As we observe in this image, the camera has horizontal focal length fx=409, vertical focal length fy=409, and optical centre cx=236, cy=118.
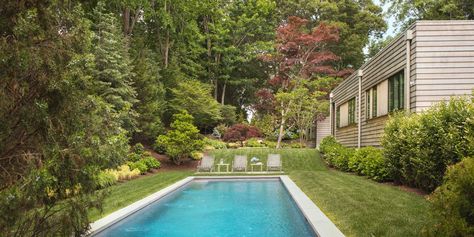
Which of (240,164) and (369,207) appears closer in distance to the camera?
(369,207)

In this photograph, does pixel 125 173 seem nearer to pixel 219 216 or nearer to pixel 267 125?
pixel 219 216

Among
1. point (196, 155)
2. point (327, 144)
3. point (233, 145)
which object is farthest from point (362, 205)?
point (233, 145)

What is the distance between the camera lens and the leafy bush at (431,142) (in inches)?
294

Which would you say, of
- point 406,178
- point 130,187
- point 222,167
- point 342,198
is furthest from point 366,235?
point 222,167

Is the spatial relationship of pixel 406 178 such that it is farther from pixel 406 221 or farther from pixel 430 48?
pixel 406 221

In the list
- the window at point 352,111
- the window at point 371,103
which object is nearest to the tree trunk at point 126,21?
the window at point 352,111

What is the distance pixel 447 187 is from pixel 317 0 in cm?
3266

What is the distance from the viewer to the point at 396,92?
12.0 m

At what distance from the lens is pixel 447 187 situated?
142 inches

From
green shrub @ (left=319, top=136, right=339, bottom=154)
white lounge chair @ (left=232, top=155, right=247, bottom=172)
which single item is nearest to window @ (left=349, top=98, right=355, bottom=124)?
green shrub @ (left=319, top=136, right=339, bottom=154)

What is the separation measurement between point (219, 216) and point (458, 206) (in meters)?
5.57

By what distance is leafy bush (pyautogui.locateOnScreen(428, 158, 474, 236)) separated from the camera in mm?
3158

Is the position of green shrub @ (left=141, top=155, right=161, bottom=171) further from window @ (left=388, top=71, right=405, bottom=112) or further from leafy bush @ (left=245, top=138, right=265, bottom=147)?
window @ (left=388, top=71, right=405, bottom=112)

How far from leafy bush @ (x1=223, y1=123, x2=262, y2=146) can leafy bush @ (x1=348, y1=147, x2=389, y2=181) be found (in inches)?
481
